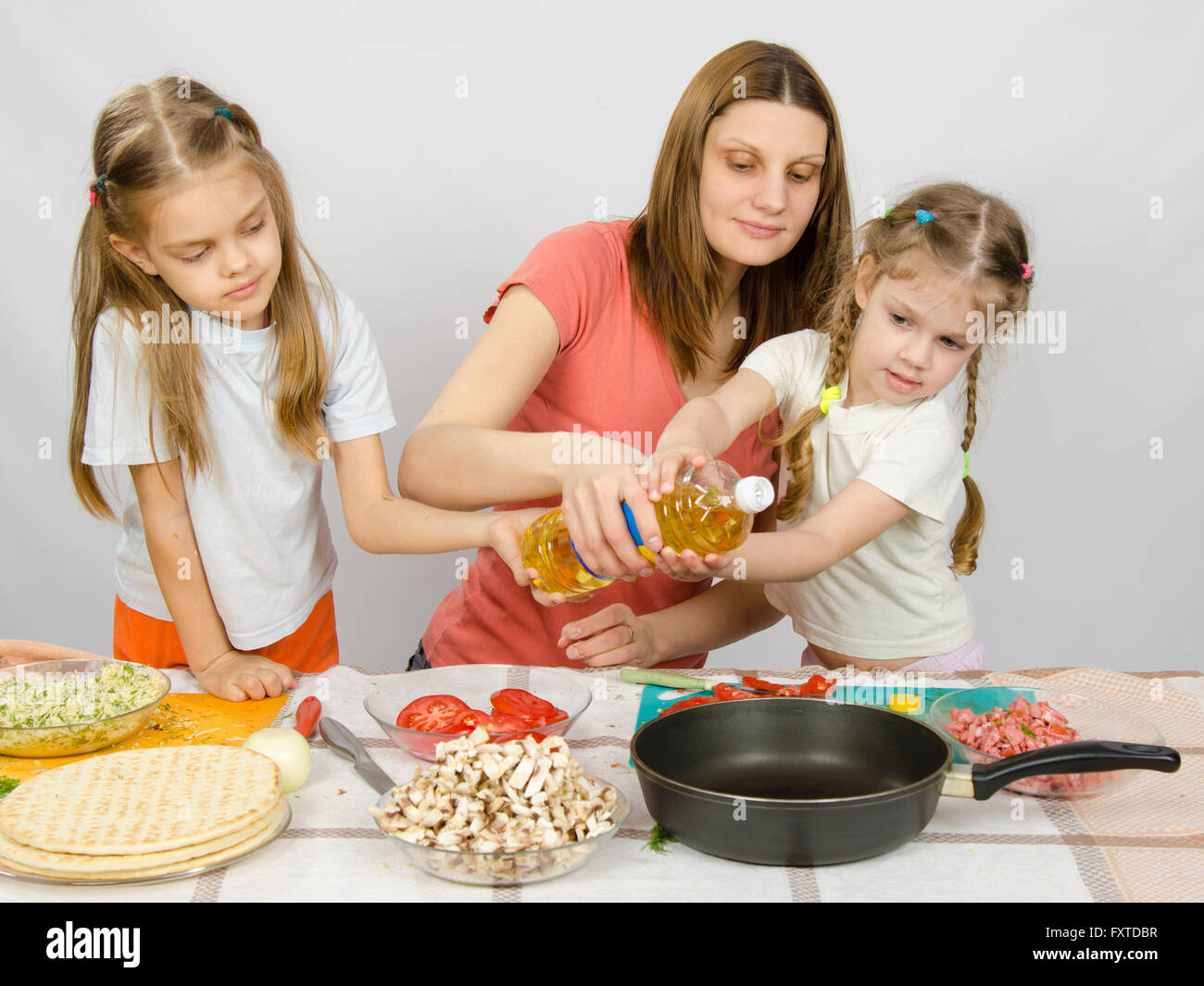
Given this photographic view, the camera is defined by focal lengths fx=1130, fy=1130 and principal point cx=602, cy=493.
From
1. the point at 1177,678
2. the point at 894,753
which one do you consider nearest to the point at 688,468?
the point at 894,753

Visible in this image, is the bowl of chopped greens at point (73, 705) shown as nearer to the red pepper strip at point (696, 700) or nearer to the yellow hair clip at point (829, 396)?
the red pepper strip at point (696, 700)

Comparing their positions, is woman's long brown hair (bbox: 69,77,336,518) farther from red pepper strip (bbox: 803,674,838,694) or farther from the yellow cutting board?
red pepper strip (bbox: 803,674,838,694)

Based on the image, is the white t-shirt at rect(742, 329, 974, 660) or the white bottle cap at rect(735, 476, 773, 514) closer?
the white bottle cap at rect(735, 476, 773, 514)

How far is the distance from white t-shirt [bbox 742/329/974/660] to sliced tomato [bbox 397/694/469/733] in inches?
30.7

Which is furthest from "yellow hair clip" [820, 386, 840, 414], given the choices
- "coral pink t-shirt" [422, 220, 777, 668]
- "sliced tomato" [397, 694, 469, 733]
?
"sliced tomato" [397, 694, 469, 733]

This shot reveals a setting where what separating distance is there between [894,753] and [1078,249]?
2195 mm

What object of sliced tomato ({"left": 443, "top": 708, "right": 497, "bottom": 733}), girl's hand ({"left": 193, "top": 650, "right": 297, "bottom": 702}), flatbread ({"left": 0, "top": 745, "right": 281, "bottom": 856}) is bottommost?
girl's hand ({"left": 193, "top": 650, "right": 297, "bottom": 702})

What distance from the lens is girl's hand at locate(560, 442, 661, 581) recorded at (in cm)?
129

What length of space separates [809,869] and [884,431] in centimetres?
87

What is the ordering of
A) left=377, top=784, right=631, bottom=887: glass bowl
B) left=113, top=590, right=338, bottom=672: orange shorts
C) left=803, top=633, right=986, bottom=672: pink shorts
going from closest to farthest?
left=377, top=784, right=631, bottom=887: glass bowl < left=803, top=633, right=986, bottom=672: pink shorts < left=113, top=590, right=338, bottom=672: orange shorts

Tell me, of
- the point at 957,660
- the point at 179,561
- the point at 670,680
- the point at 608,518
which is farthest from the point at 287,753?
the point at 957,660

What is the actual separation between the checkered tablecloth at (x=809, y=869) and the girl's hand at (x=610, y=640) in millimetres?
436

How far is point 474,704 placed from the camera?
57.2 inches

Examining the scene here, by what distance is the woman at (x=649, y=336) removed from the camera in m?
1.74
